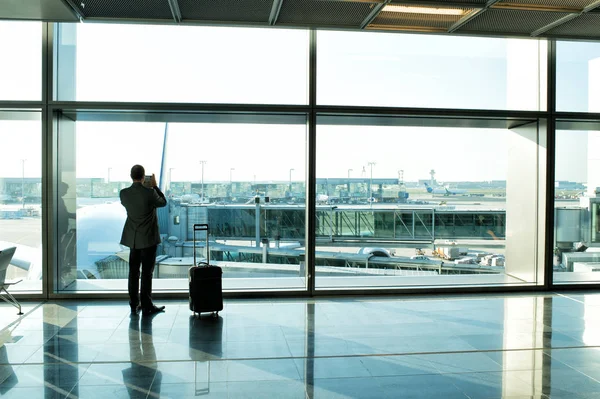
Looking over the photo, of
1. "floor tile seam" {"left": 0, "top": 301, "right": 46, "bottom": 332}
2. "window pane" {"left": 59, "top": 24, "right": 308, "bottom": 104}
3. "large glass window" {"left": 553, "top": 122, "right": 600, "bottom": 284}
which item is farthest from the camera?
"large glass window" {"left": 553, "top": 122, "right": 600, "bottom": 284}

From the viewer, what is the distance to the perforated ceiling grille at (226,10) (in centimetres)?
539

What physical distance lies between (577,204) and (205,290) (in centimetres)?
608

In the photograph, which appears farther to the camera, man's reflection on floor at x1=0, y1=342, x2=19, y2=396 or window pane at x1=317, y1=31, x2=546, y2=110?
window pane at x1=317, y1=31, x2=546, y2=110

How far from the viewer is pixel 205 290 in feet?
21.1

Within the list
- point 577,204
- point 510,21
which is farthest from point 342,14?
point 577,204

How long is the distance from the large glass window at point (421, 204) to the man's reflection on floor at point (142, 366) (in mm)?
2928

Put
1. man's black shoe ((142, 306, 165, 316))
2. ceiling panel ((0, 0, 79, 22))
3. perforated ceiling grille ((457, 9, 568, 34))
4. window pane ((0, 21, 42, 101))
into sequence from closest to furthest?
1. ceiling panel ((0, 0, 79, 22))
2. perforated ceiling grille ((457, 9, 568, 34))
3. man's black shoe ((142, 306, 165, 316))
4. window pane ((0, 21, 42, 101))

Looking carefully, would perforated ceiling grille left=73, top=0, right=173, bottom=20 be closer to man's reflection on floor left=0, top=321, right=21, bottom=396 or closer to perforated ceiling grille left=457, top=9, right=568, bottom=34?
perforated ceiling grille left=457, top=9, right=568, bottom=34

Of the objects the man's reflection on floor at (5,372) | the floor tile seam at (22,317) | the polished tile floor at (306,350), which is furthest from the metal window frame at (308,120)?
the man's reflection on floor at (5,372)

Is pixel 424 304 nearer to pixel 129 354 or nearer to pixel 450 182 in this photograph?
pixel 450 182

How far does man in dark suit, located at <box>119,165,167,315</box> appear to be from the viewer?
6.68 m

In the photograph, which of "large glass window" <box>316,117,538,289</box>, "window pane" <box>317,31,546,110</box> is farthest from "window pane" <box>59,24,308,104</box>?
"large glass window" <box>316,117,538,289</box>

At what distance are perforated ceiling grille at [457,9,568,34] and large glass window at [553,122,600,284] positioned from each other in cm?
306

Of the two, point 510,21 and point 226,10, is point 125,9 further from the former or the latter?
point 510,21
